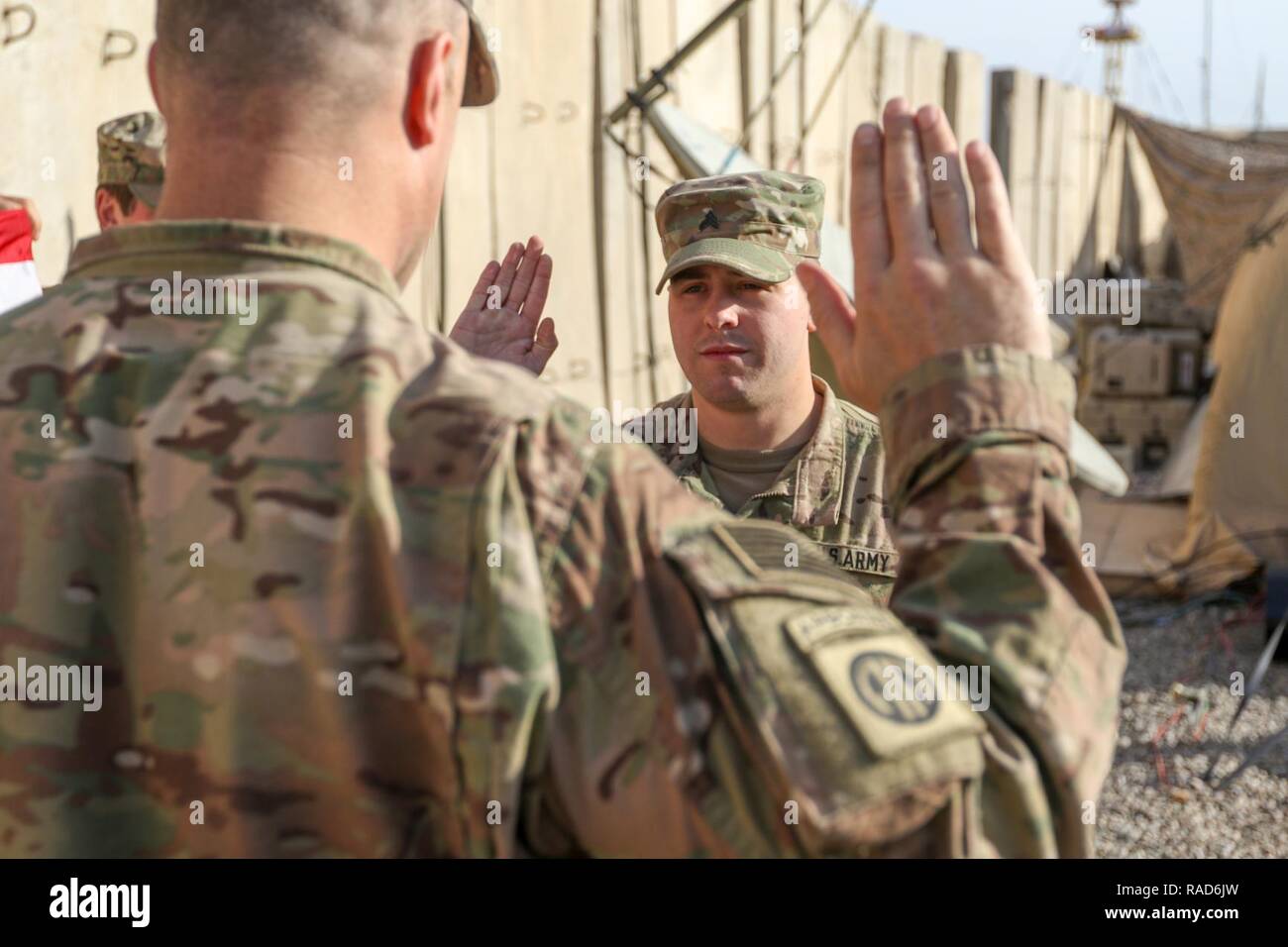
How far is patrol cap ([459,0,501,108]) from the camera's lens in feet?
4.68

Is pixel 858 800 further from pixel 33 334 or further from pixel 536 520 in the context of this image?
pixel 33 334

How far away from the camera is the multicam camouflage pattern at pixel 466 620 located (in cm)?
109

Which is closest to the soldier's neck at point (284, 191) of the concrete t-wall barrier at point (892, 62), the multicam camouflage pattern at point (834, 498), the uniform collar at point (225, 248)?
the uniform collar at point (225, 248)

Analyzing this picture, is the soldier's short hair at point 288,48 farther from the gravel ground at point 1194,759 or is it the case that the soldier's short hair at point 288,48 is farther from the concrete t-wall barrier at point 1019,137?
the concrete t-wall barrier at point 1019,137

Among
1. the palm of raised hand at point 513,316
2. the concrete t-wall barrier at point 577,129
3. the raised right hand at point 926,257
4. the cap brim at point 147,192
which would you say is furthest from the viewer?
the concrete t-wall barrier at point 577,129

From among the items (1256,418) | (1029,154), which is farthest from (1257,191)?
(1256,418)

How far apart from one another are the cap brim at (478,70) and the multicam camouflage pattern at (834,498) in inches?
62.5

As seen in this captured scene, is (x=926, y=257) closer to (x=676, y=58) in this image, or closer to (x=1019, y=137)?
(x=676, y=58)

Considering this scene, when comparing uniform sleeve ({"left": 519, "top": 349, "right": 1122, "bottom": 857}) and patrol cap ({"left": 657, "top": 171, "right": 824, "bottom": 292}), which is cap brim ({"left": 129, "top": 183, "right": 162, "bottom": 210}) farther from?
Result: uniform sleeve ({"left": 519, "top": 349, "right": 1122, "bottom": 857})

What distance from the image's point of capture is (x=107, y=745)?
119 cm

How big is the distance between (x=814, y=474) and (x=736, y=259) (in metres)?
0.53

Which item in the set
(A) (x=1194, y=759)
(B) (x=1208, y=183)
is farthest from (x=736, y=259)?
(B) (x=1208, y=183)

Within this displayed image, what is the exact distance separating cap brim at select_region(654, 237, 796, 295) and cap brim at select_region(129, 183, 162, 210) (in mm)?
1182
